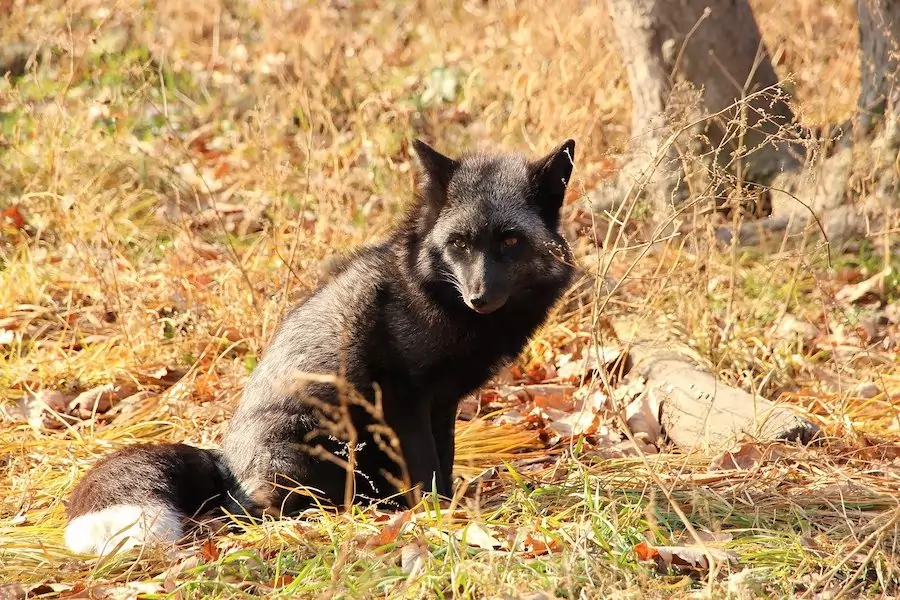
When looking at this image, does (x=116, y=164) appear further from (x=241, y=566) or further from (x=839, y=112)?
(x=839, y=112)

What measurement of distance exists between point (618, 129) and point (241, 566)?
6.00 m

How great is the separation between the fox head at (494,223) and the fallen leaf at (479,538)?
1115 millimetres

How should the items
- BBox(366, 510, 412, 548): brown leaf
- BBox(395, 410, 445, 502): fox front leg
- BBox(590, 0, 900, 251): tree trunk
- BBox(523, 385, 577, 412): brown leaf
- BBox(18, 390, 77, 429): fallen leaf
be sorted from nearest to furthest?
BBox(366, 510, 412, 548): brown leaf < BBox(395, 410, 445, 502): fox front leg < BBox(18, 390, 77, 429): fallen leaf < BBox(523, 385, 577, 412): brown leaf < BBox(590, 0, 900, 251): tree trunk

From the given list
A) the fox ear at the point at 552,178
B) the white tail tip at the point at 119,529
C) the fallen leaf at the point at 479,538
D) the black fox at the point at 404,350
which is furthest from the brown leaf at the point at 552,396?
the white tail tip at the point at 119,529

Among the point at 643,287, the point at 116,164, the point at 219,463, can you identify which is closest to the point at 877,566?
the point at 219,463

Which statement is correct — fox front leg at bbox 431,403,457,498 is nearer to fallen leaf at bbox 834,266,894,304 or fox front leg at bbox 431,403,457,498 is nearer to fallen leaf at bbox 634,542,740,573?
fallen leaf at bbox 634,542,740,573

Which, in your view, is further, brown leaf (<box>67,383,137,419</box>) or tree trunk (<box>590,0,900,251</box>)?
tree trunk (<box>590,0,900,251</box>)

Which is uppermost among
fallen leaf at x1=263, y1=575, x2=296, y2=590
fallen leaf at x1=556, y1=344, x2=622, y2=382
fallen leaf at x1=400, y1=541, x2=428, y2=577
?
fallen leaf at x1=400, y1=541, x2=428, y2=577

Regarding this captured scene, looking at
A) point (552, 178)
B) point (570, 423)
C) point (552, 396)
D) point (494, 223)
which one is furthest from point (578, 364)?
point (494, 223)

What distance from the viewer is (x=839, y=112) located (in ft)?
28.5

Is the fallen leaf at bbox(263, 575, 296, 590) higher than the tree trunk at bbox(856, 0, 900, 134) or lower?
lower

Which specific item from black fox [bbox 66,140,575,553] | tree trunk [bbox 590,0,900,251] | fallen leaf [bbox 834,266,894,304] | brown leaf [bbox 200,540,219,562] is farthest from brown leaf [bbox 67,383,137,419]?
fallen leaf [bbox 834,266,894,304]

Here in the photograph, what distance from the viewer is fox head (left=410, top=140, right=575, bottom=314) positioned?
4422 mm

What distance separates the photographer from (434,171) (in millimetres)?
4582
